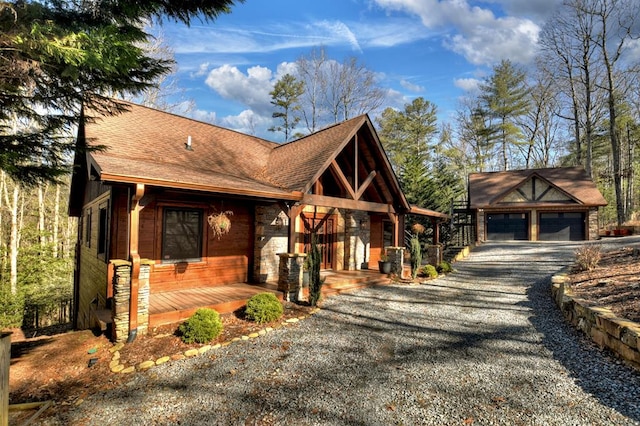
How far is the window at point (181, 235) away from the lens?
7480 millimetres

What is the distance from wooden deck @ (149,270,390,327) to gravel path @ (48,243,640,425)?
1401mm

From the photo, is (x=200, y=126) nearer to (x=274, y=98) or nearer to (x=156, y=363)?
(x=156, y=363)

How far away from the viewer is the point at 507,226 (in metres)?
21.6

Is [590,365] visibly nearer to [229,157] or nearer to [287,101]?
[229,157]

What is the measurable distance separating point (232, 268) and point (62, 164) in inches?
175

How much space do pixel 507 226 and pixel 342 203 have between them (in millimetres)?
17770

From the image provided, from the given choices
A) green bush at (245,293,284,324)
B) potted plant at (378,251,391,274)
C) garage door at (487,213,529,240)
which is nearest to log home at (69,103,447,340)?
potted plant at (378,251,391,274)

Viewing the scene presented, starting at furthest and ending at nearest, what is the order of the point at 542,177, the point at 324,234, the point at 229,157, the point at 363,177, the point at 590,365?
the point at 542,177
the point at 363,177
the point at 324,234
the point at 229,157
the point at 590,365

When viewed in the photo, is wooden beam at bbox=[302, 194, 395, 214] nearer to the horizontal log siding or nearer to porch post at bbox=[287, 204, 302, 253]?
porch post at bbox=[287, 204, 302, 253]

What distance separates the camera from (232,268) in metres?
8.55

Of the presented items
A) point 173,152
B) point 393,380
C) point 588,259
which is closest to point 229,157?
point 173,152

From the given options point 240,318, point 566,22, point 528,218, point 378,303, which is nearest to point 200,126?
point 240,318

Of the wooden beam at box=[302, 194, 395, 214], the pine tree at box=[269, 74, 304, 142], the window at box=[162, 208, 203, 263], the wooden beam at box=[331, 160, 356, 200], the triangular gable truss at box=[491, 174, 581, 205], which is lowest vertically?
the window at box=[162, 208, 203, 263]

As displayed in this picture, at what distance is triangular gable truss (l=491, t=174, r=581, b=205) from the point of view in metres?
20.7
